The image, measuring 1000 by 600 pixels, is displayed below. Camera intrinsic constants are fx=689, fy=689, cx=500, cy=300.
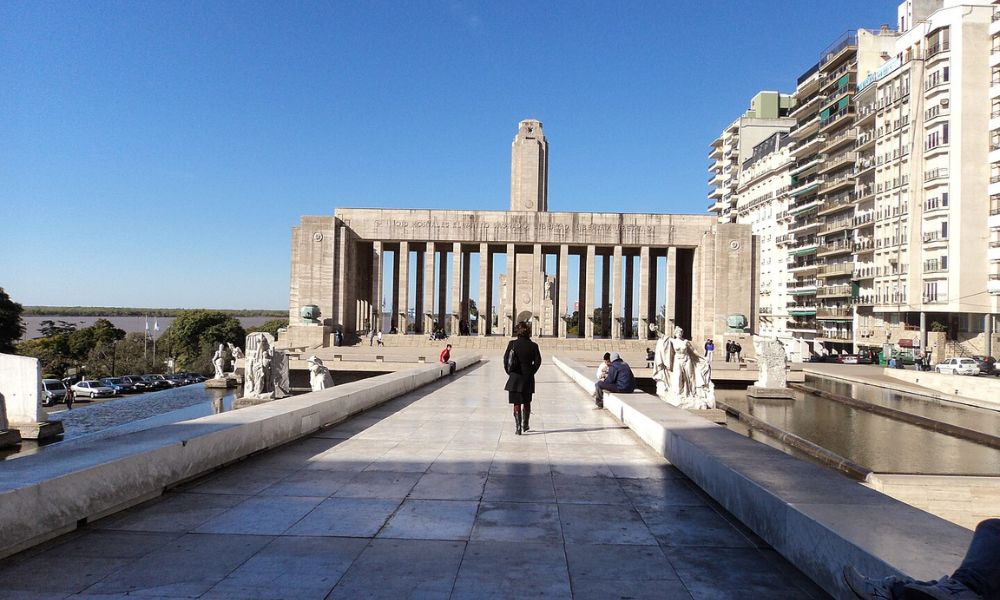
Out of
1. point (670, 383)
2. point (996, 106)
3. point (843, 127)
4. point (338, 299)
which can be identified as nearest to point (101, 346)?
point (338, 299)

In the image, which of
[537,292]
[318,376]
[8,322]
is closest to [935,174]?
[537,292]

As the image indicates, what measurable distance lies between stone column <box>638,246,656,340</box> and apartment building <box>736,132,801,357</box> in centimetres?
2094

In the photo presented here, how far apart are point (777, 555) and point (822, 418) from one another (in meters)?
19.7

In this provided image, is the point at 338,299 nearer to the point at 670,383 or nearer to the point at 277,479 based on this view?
the point at 670,383

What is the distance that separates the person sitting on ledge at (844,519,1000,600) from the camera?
2.94 meters

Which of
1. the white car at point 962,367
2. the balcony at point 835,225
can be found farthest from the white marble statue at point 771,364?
the balcony at point 835,225

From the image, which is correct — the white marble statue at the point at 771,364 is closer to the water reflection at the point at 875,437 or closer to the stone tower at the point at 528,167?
the water reflection at the point at 875,437

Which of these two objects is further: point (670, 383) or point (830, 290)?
point (830, 290)

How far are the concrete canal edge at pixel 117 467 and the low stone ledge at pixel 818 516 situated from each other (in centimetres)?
471

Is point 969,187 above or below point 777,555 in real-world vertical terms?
above

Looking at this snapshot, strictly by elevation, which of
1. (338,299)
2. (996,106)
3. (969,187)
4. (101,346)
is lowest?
(101,346)

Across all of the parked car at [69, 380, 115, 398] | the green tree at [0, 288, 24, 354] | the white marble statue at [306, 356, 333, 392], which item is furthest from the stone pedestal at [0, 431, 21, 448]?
the green tree at [0, 288, 24, 354]

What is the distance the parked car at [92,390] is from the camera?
40938 mm

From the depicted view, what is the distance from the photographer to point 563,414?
12.6 metres
